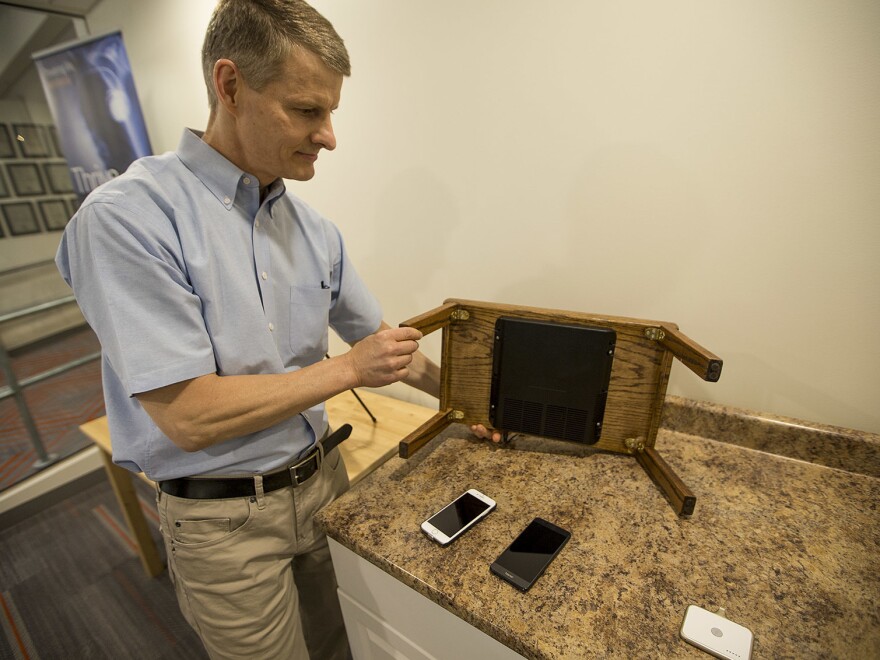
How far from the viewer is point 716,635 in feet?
1.76

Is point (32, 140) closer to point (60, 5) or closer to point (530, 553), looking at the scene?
point (60, 5)

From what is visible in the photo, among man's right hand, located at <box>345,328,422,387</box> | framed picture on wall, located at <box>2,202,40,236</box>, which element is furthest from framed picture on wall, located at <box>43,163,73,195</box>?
Result: man's right hand, located at <box>345,328,422,387</box>

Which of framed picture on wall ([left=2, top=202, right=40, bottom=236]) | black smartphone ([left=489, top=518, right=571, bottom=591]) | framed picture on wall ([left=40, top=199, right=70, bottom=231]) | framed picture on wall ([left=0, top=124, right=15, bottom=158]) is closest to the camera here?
black smartphone ([left=489, top=518, right=571, bottom=591])

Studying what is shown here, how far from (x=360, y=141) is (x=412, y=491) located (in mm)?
1020

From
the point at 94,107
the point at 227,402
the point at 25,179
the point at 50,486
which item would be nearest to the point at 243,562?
the point at 227,402

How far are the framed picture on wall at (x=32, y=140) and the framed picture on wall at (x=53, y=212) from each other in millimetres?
365

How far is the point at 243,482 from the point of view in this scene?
31.4 inches

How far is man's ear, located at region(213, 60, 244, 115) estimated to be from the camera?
0.66 metres

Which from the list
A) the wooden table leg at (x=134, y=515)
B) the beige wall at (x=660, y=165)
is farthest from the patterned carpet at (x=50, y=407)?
the beige wall at (x=660, y=165)

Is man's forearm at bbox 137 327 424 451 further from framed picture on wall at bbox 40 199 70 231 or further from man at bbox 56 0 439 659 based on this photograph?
framed picture on wall at bbox 40 199 70 231

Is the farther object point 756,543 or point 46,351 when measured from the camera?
point 46,351

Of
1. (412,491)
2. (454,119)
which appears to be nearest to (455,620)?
(412,491)

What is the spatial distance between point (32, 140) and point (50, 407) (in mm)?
2020

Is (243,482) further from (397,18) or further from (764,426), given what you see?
(397,18)
